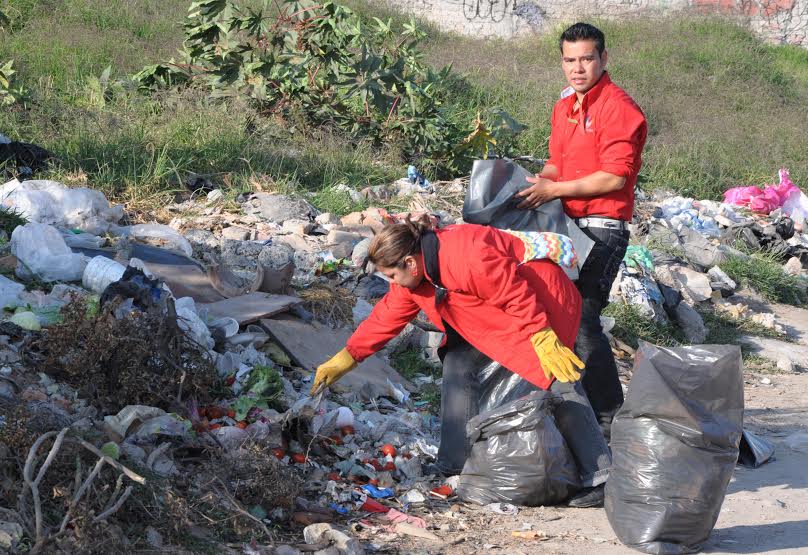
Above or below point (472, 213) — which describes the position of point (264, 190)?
below

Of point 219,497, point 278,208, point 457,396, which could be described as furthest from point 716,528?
point 278,208

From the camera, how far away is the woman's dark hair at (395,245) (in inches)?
146

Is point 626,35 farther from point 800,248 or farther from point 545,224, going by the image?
point 545,224

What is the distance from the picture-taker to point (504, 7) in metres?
19.1

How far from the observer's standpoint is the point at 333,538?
11.0 feet

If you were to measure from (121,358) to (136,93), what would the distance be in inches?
257

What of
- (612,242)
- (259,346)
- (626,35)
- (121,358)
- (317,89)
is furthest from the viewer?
(626,35)

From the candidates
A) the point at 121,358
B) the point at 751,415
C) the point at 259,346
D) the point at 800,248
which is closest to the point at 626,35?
the point at 800,248

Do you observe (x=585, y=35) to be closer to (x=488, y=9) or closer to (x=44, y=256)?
(x=44, y=256)

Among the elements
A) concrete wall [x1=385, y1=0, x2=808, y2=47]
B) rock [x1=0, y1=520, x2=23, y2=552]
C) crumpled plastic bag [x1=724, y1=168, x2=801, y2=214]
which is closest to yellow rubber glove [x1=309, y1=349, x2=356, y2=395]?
rock [x1=0, y1=520, x2=23, y2=552]

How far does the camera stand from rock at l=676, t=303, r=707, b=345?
739 centimetres

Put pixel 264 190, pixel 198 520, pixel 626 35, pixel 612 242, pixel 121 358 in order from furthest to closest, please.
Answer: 1. pixel 626 35
2. pixel 264 190
3. pixel 612 242
4. pixel 121 358
5. pixel 198 520

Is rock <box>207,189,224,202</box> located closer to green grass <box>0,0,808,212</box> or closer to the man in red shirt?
green grass <box>0,0,808,212</box>

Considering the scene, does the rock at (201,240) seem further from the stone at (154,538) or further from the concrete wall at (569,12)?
the concrete wall at (569,12)
